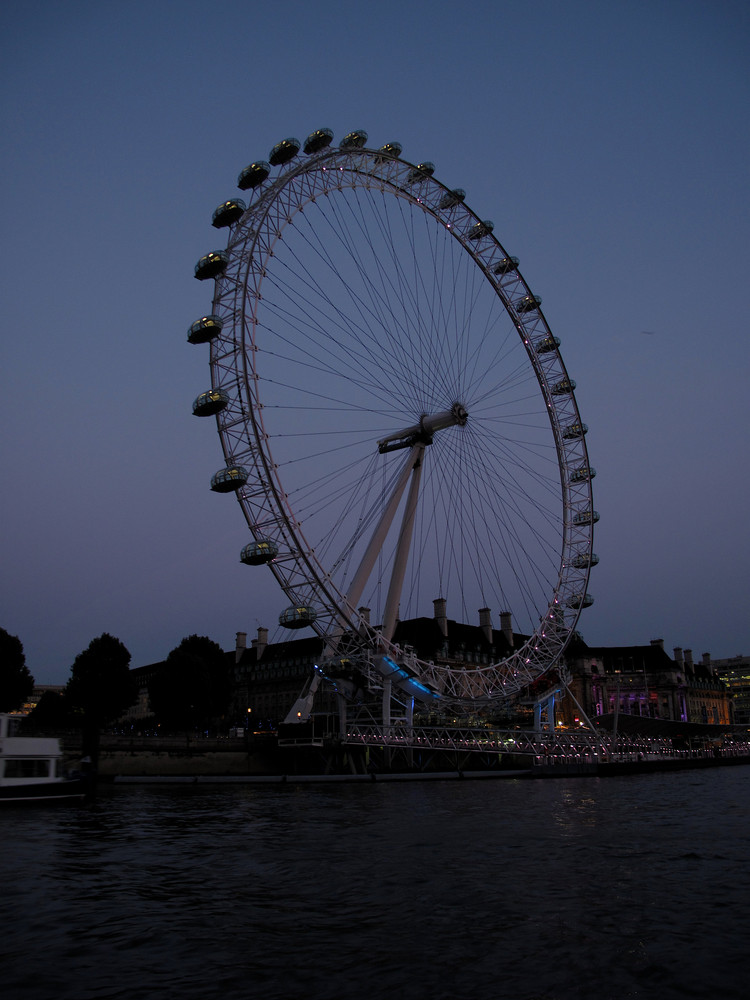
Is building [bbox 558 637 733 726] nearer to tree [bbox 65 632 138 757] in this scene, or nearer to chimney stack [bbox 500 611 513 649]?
chimney stack [bbox 500 611 513 649]

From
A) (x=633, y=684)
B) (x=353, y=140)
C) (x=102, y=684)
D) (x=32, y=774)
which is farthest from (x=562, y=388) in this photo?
(x=633, y=684)

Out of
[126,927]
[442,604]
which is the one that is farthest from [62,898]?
[442,604]

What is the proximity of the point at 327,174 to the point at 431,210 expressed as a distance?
12514mm

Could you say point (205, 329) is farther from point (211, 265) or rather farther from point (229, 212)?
point (229, 212)

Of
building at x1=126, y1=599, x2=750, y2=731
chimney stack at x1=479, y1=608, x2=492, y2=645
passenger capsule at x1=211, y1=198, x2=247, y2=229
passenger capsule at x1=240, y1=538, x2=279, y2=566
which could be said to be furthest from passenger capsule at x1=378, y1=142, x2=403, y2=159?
chimney stack at x1=479, y1=608, x2=492, y2=645

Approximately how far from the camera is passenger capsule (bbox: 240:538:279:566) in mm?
47656

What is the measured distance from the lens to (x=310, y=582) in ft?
168

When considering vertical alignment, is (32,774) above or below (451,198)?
below

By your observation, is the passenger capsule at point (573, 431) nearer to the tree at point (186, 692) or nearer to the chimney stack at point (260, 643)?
the tree at point (186, 692)

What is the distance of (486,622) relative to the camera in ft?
434

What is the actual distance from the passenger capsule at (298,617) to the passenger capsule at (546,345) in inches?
1341

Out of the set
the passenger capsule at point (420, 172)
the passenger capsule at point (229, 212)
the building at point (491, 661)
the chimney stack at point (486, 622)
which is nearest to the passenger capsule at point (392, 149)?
the passenger capsule at point (420, 172)

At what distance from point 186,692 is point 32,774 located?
43.9 m

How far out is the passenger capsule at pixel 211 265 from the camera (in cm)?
4753
